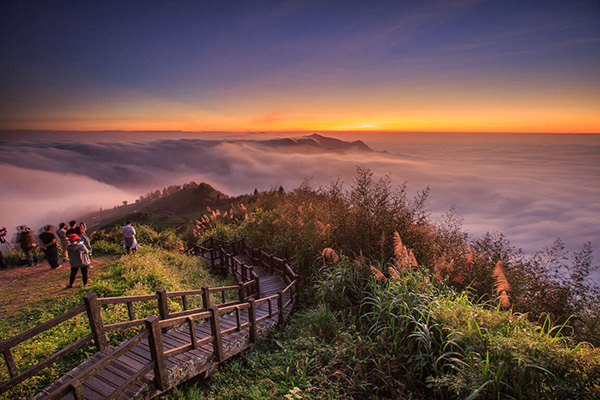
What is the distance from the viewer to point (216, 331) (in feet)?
18.3

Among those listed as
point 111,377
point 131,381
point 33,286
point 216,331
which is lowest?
point 33,286

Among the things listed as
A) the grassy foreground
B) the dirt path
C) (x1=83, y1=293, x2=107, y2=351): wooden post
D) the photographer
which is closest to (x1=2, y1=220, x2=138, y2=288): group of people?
the dirt path

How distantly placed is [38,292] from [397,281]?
10.9m

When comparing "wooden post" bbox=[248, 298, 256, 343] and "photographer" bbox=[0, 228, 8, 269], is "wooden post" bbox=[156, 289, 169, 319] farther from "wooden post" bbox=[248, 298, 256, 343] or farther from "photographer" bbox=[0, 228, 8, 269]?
"photographer" bbox=[0, 228, 8, 269]

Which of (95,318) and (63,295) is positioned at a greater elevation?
(95,318)

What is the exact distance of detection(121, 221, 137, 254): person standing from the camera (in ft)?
40.4

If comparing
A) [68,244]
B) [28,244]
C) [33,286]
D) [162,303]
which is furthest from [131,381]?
[28,244]

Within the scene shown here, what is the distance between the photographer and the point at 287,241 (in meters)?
12.0

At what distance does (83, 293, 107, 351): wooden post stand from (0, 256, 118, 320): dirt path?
4.53 meters

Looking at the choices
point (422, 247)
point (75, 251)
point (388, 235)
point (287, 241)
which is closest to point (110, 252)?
point (75, 251)

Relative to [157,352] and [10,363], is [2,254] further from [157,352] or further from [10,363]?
[157,352]

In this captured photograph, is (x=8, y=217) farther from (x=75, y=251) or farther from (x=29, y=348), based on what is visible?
(x=29, y=348)

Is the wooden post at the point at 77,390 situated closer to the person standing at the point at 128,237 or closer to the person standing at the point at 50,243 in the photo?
the person standing at the point at 50,243

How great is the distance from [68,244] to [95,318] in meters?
6.45
